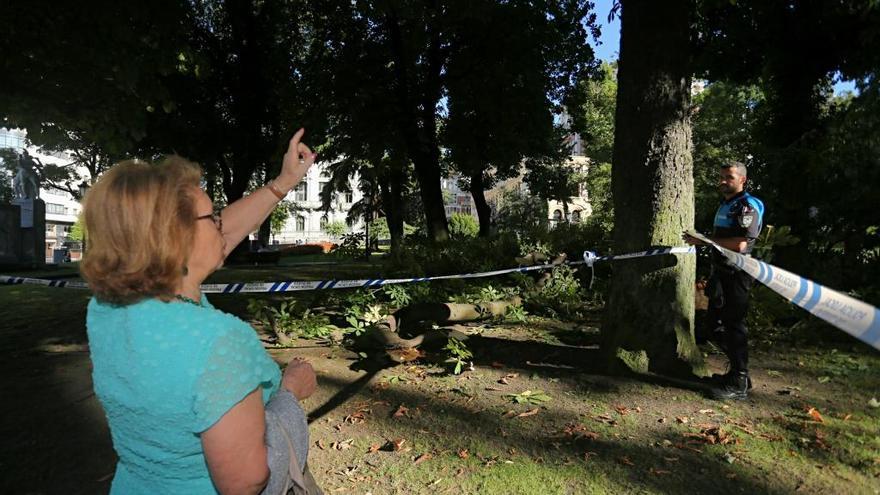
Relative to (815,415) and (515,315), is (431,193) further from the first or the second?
(815,415)

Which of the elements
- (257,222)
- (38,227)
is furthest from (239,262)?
(257,222)

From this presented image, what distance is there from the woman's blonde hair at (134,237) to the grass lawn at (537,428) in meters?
2.27

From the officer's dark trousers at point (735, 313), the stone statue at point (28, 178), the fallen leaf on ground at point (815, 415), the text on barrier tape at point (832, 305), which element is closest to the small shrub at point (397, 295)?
the officer's dark trousers at point (735, 313)

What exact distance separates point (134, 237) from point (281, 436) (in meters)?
0.61

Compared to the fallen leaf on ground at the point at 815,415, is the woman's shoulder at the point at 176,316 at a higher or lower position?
higher

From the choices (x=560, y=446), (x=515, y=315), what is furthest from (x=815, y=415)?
(x=515, y=315)

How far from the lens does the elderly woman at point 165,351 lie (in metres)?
1.24

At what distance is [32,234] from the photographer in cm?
1850

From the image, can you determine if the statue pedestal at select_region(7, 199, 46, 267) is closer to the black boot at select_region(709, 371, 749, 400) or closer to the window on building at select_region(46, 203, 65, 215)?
the black boot at select_region(709, 371, 749, 400)

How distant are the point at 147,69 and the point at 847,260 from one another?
1008 cm

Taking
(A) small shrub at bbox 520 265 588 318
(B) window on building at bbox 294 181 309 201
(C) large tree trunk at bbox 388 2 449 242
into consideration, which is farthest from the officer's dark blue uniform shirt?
(B) window on building at bbox 294 181 309 201

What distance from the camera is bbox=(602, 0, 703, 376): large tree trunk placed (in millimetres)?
4734

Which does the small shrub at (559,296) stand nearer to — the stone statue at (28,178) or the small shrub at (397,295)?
the small shrub at (397,295)

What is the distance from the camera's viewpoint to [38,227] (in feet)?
62.2
